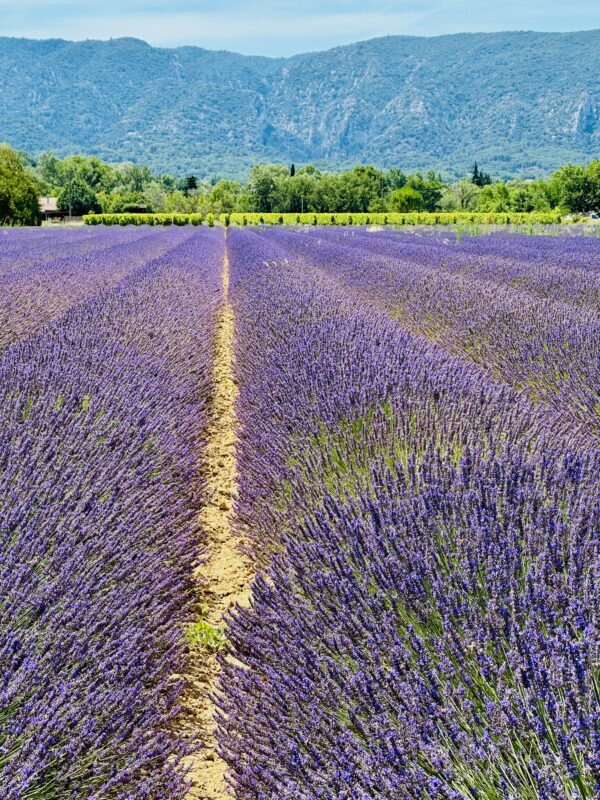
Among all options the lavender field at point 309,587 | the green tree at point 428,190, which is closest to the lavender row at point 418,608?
the lavender field at point 309,587

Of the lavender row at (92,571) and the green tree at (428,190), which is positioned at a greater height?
the green tree at (428,190)

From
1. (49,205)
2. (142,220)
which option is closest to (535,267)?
(142,220)

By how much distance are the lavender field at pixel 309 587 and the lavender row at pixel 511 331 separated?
78mm

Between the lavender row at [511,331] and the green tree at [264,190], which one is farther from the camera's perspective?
the green tree at [264,190]

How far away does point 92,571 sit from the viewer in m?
1.66

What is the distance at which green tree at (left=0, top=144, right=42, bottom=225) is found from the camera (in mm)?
31234

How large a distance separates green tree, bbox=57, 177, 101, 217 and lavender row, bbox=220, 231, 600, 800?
5585 cm

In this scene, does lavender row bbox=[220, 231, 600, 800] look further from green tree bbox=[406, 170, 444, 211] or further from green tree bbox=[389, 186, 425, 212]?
green tree bbox=[406, 170, 444, 211]

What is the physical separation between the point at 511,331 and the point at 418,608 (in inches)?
144

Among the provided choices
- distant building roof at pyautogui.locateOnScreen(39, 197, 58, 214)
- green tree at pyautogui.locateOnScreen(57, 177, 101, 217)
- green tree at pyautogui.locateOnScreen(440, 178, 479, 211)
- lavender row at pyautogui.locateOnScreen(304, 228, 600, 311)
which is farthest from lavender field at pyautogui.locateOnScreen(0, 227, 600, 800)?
green tree at pyautogui.locateOnScreen(440, 178, 479, 211)

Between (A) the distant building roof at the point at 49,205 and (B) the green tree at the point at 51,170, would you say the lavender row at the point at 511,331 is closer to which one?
(A) the distant building roof at the point at 49,205

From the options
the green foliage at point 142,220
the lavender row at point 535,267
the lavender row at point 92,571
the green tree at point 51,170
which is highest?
the green tree at point 51,170

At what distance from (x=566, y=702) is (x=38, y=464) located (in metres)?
1.64

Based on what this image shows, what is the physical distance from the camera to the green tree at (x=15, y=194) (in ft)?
102
